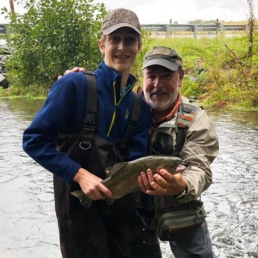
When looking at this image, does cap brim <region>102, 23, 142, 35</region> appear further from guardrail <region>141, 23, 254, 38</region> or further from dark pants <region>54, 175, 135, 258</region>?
guardrail <region>141, 23, 254, 38</region>

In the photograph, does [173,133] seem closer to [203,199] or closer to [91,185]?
[91,185]

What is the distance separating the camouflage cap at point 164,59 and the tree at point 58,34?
10.2 metres

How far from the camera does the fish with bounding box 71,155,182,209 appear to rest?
2.57 metres

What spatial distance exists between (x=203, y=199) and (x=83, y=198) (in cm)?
320

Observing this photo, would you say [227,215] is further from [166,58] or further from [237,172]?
[166,58]

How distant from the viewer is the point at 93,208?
2.82 m

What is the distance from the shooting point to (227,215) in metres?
5.11

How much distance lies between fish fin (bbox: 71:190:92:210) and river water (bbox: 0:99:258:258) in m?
1.76

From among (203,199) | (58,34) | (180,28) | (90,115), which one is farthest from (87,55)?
(90,115)

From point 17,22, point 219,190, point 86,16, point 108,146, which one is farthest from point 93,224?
point 17,22

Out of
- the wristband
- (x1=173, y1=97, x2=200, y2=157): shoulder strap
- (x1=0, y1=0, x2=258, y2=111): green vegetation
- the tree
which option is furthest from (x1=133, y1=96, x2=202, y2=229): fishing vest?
the tree

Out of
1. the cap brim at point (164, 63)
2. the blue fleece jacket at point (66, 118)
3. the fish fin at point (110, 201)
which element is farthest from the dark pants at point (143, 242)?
the cap brim at point (164, 63)

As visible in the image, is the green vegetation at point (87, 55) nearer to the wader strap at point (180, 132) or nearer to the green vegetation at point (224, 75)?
the green vegetation at point (224, 75)

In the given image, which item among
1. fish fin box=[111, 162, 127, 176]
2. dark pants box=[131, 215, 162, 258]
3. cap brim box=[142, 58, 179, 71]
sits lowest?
dark pants box=[131, 215, 162, 258]
